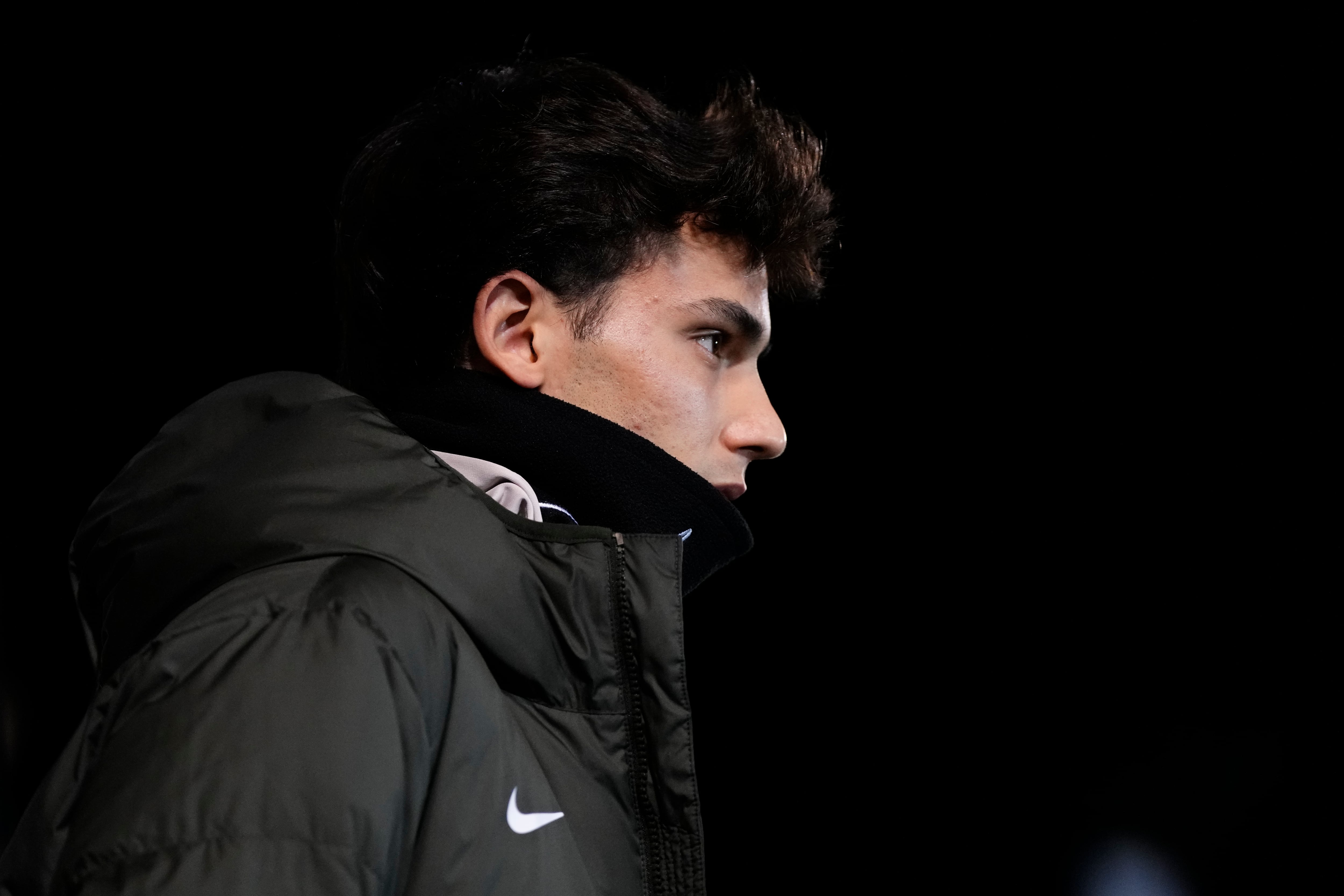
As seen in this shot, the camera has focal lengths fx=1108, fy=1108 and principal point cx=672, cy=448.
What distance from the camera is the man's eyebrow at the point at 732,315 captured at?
3.02 feet

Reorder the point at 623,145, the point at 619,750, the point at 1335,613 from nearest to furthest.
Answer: the point at 619,750, the point at 623,145, the point at 1335,613

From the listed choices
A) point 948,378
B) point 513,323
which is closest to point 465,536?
point 513,323

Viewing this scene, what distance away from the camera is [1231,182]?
171 centimetres

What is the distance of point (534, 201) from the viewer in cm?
93

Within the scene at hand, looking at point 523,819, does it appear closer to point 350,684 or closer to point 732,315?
point 350,684

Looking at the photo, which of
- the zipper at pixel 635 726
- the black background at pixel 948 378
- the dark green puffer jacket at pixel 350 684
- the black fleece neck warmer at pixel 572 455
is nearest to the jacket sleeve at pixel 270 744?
the dark green puffer jacket at pixel 350 684

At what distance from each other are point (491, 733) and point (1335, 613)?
5.04ft

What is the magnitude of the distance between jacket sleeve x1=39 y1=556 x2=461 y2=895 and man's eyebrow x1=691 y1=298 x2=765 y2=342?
1.36ft

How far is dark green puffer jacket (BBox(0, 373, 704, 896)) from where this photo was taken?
1.60ft

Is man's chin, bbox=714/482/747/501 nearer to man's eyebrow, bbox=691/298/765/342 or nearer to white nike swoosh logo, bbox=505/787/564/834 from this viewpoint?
man's eyebrow, bbox=691/298/765/342

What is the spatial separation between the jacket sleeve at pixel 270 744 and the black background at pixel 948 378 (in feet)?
4.10

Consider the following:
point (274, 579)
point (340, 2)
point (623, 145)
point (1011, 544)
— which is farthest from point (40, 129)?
point (1011, 544)

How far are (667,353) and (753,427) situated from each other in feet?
0.32

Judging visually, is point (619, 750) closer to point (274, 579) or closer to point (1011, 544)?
point (274, 579)
